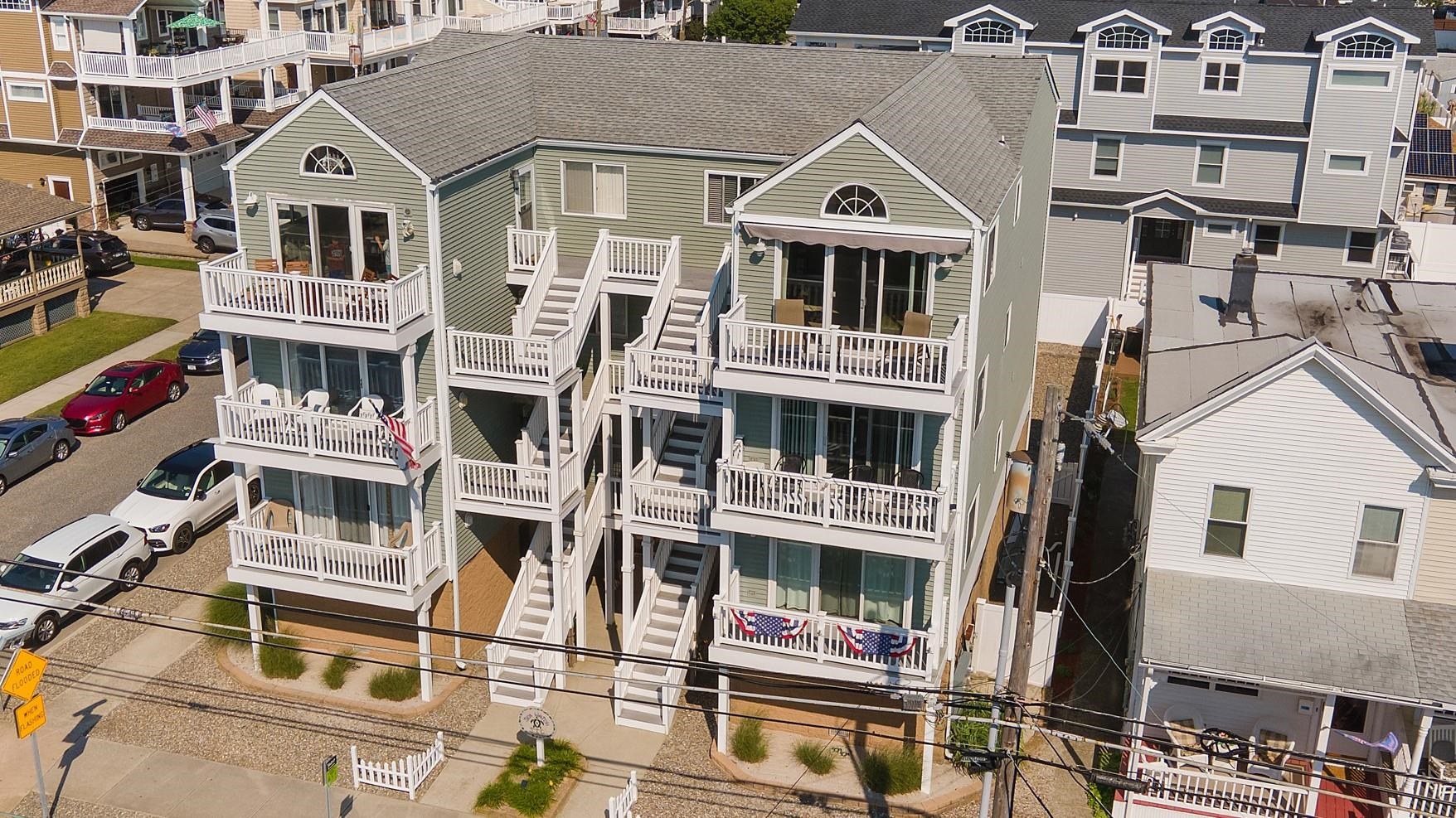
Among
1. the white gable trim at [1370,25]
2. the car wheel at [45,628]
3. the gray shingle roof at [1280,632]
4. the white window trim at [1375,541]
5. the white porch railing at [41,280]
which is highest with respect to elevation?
the white gable trim at [1370,25]

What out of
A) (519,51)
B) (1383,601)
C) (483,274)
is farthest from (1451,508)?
(519,51)

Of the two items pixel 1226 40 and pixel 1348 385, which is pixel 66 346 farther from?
pixel 1226 40

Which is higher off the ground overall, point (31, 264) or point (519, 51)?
point (519, 51)

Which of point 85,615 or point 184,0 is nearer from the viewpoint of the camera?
point 85,615

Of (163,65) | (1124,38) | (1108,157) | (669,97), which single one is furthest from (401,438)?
(163,65)

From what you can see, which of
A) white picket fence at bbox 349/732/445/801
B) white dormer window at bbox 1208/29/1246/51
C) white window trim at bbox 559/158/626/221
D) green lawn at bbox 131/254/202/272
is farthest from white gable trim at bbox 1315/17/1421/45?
green lawn at bbox 131/254/202/272

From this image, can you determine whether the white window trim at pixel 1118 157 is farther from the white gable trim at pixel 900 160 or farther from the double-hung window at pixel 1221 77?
the white gable trim at pixel 900 160

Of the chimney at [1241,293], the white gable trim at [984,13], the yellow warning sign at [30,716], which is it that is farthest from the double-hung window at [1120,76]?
the yellow warning sign at [30,716]

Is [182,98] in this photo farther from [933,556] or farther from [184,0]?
[933,556]
